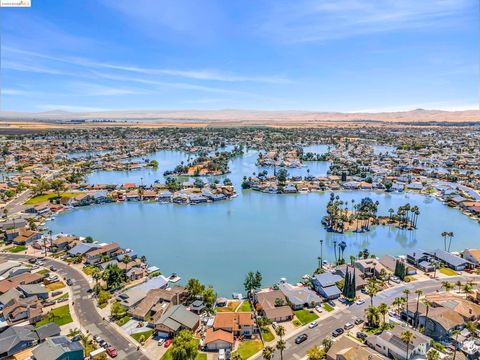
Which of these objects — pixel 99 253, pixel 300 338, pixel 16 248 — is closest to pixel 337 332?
A: pixel 300 338

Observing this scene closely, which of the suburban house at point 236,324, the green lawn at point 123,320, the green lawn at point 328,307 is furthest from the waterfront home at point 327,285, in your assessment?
the green lawn at point 123,320

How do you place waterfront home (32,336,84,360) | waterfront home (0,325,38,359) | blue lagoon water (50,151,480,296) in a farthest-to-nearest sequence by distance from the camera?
1. blue lagoon water (50,151,480,296)
2. waterfront home (0,325,38,359)
3. waterfront home (32,336,84,360)

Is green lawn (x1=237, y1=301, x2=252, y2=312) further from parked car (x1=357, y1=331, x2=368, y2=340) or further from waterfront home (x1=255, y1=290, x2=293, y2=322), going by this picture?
parked car (x1=357, y1=331, x2=368, y2=340)

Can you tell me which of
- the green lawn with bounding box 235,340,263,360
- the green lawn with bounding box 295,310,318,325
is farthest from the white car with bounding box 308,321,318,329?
the green lawn with bounding box 235,340,263,360

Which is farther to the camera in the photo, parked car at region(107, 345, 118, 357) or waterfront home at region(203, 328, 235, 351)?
waterfront home at region(203, 328, 235, 351)

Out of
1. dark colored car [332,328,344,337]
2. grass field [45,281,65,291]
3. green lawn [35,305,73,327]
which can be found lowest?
dark colored car [332,328,344,337]

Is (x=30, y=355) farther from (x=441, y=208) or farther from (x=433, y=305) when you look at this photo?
(x=441, y=208)

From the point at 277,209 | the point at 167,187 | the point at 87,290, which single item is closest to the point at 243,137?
the point at 167,187

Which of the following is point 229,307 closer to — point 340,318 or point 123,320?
point 123,320
